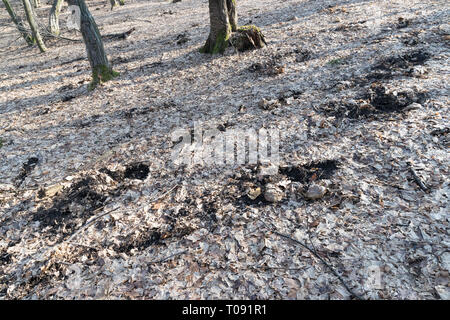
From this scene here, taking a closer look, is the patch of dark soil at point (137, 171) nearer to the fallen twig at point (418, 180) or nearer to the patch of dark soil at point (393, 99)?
the fallen twig at point (418, 180)

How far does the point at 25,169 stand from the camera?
6.54 m

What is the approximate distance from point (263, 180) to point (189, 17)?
15263 mm

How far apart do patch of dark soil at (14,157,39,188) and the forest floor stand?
0.05 meters

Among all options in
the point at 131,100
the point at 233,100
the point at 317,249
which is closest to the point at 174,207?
the point at 317,249

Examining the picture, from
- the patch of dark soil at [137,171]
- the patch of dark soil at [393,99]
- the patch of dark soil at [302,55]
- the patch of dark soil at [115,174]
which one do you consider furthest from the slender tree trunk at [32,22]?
the patch of dark soil at [393,99]

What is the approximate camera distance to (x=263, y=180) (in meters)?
5.30

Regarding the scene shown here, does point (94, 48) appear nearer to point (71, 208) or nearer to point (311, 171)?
point (71, 208)

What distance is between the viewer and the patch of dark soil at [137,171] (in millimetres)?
5945

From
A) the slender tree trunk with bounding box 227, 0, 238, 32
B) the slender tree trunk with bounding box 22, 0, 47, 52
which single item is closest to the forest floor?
the slender tree trunk with bounding box 227, 0, 238, 32

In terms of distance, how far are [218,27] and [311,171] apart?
777 centimetres

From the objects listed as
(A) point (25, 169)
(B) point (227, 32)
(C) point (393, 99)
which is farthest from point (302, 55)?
(A) point (25, 169)

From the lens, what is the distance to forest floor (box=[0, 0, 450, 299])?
387 cm

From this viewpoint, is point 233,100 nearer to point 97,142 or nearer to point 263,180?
point 263,180

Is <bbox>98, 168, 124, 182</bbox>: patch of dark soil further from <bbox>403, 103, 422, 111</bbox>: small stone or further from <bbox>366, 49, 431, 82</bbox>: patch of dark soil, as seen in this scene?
<bbox>366, 49, 431, 82</bbox>: patch of dark soil
